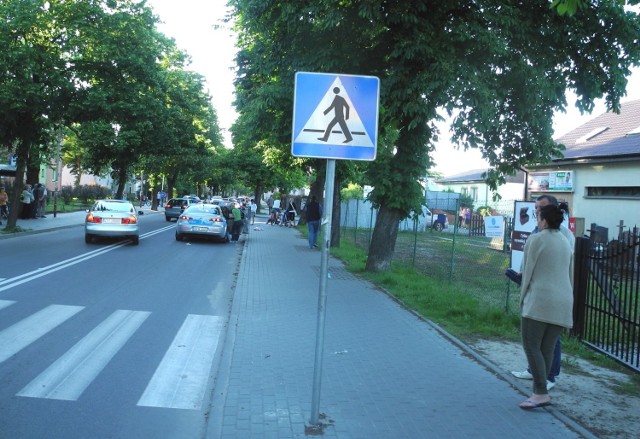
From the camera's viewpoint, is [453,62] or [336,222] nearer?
[453,62]

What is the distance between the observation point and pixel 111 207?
1953 cm

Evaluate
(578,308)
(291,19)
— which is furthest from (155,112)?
(578,308)

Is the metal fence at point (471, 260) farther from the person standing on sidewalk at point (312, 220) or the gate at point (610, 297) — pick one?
the person standing on sidewalk at point (312, 220)

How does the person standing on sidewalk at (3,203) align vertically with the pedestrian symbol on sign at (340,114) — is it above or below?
below

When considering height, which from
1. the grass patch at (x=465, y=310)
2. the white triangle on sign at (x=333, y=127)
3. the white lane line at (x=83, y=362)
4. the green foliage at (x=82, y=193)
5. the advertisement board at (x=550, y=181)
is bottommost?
the white lane line at (x=83, y=362)

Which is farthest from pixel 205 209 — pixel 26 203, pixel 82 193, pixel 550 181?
pixel 82 193

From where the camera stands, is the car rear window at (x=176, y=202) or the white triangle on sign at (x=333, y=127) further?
the car rear window at (x=176, y=202)

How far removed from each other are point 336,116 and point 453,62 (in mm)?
7191

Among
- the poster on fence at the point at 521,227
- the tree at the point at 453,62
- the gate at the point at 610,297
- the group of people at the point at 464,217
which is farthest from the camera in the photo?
the group of people at the point at 464,217

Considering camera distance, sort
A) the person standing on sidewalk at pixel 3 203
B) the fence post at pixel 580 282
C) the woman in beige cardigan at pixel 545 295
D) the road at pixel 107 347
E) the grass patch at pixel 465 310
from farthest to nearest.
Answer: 1. the person standing on sidewalk at pixel 3 203
2. the fence post at pixel 580 282
3. the grass patch at pixel 465 310
4. the woman in beige cardigan at pixel 545 295
5. the road at pixel 107 347

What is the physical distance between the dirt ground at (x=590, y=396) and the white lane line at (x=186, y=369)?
3.10 metres

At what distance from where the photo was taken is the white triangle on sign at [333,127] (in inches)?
175

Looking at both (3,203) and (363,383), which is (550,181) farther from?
(3,203)

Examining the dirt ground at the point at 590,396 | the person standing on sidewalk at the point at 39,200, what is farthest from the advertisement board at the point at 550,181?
the person standing on sidewalk at the point at 39,200
